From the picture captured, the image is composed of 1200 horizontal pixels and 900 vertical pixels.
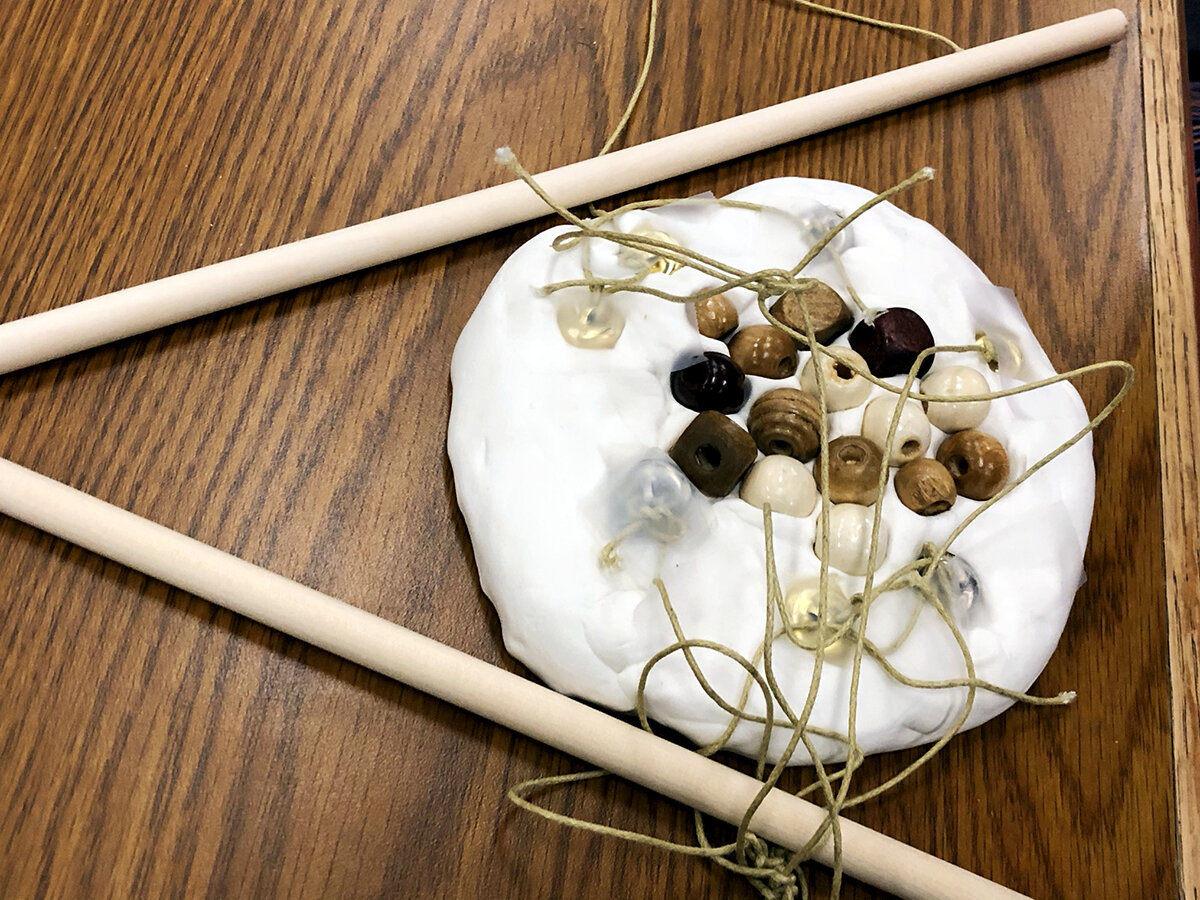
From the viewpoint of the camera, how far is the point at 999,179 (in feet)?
1.97

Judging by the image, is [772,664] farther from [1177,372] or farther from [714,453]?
[1177,372]

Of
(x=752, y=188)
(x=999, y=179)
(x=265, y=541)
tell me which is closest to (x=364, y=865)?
(x=265, y=541)

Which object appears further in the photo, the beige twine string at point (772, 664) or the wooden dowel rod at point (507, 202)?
the wooden dowel rod at point (507, 202)

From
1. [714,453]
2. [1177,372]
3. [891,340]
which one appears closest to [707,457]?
[714,453]

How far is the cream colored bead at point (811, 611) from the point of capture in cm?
42

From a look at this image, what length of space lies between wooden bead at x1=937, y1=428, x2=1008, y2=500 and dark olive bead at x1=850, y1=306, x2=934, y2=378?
0.04 metres

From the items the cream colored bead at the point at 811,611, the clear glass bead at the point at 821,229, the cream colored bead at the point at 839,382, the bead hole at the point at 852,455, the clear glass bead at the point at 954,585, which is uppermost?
the clear glass bead at the point at 821,229

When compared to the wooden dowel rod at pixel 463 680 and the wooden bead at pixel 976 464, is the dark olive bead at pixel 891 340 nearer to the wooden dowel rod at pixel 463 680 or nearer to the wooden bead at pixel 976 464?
the wooden bead at pixel 976 464

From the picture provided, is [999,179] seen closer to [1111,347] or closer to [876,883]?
[1111,347]

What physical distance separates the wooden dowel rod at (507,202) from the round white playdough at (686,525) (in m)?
0.06

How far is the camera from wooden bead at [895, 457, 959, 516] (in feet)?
1.44

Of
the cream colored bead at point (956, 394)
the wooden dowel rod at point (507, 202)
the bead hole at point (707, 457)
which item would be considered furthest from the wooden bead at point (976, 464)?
the wooden dowel rod at point (507, 202)

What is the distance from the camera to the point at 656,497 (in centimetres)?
42

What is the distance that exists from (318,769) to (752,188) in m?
0.36
